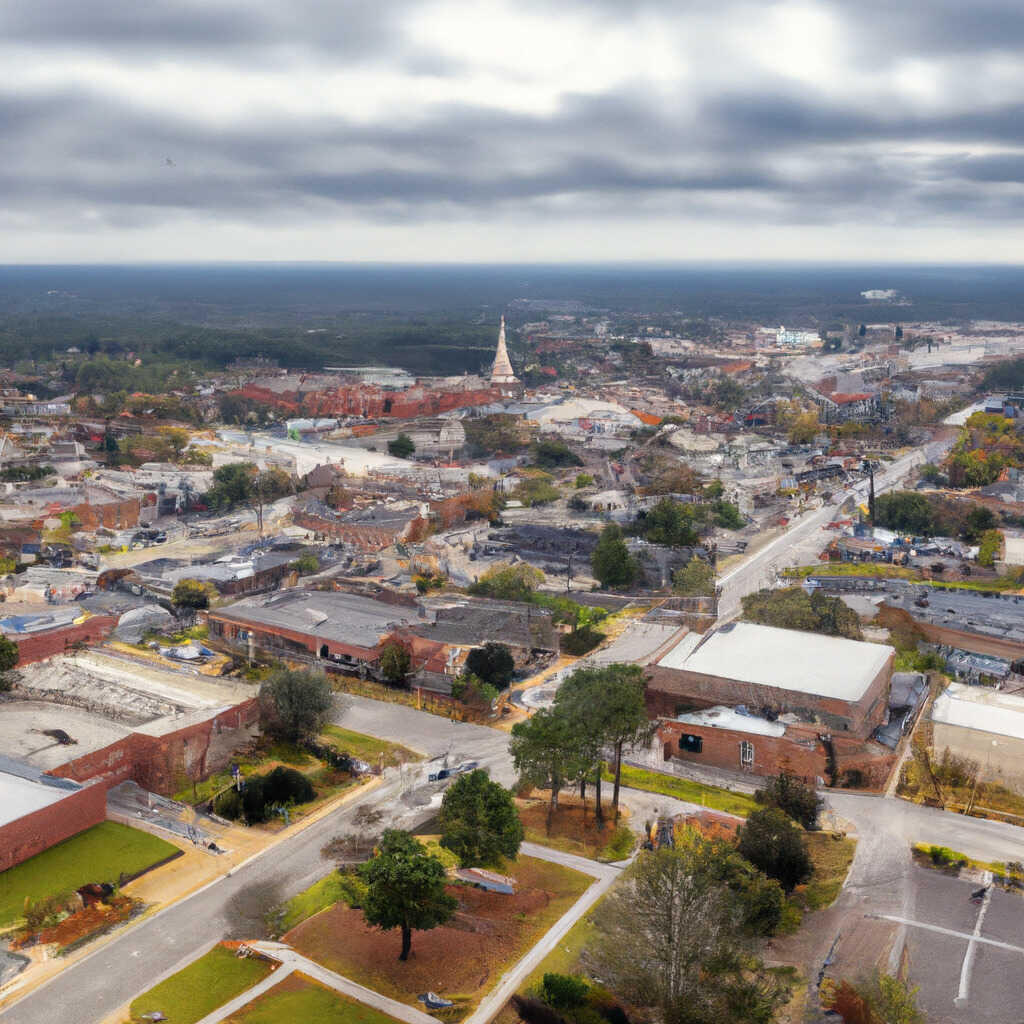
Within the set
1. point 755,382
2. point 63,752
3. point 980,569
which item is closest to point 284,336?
point 755,382

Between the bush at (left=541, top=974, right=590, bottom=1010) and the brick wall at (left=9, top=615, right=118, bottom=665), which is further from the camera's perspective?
the brick wall at (left=9, top=615, right=118, bottom=665)

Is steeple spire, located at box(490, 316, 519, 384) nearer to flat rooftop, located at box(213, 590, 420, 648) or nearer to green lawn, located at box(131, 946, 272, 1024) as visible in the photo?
flat rooftop, located at box(213, 590, 420, 648)

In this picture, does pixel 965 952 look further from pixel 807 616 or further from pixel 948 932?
pixel 807 616

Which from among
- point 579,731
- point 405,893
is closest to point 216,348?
point 579,731

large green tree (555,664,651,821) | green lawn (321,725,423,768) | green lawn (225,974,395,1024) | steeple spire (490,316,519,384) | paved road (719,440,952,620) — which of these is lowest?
green lawn (225,974,395,1024)

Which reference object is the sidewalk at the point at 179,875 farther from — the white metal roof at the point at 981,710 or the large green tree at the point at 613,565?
the large green tree at the point at 613,565

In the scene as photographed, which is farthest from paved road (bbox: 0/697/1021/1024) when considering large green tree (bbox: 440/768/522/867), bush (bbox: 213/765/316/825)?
large green tree (bbox: 440/768/522/867)
